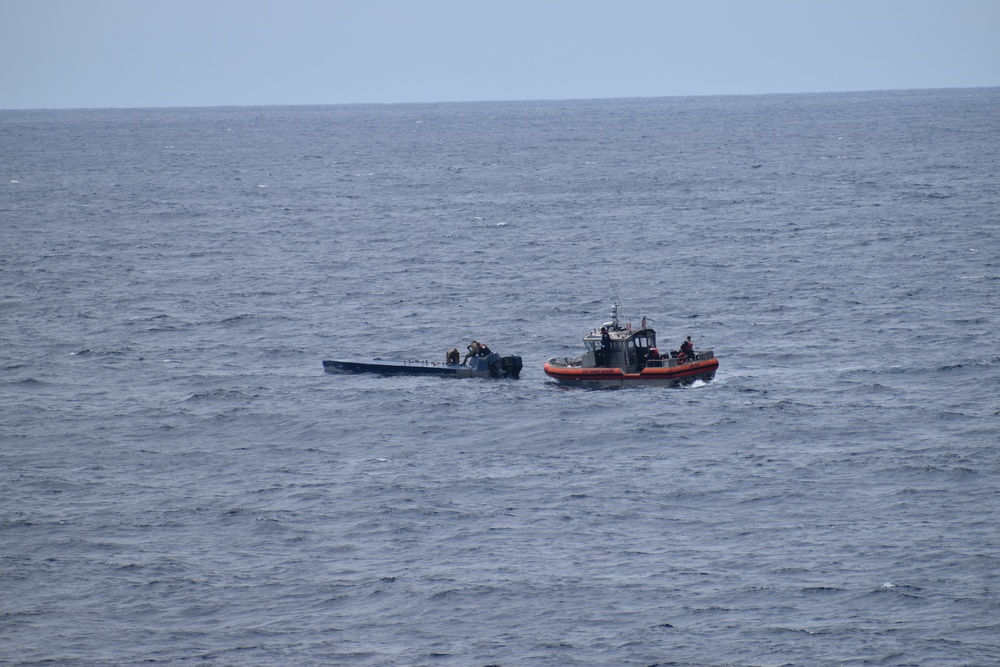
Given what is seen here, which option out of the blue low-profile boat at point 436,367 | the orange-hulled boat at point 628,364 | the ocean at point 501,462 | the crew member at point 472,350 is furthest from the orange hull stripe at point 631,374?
the crew member at point 472,350

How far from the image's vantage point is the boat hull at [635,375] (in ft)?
186

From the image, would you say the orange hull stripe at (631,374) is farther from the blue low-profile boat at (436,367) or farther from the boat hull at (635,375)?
the blue low-profile boat at (436,367)

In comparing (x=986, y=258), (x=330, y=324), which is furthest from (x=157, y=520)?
(x=986, y=258)

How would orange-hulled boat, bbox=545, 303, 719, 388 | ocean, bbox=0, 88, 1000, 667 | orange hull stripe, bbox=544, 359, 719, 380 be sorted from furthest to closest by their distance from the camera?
orange-hulled boat, bbox=545, 303, 719, 388, orange hull stripe, bbox=544, 359, 719, 380, ocean, bbox=0, 88, 1000, 667

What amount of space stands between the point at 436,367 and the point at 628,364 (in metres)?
8.40

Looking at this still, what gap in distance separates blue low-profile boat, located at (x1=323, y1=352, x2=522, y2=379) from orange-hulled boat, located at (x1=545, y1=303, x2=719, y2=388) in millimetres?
2419

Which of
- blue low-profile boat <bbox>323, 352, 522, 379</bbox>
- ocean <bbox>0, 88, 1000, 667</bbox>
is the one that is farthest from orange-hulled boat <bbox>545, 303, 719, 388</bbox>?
blue low-profile boat <bbox>323, 352, 522, 379</bbox>

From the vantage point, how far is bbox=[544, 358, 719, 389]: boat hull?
5672cm

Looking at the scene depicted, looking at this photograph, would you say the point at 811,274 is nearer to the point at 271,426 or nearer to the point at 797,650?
the point at 271,426

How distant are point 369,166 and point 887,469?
153 metres

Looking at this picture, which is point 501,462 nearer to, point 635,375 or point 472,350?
point 635,375

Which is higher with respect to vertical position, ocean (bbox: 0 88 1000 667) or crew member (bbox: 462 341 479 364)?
crew member (bbox: 462 341 479 364)

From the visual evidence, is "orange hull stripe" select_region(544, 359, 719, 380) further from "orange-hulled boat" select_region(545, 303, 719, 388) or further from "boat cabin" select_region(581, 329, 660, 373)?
"boat cabin" select_region(581, 329, 660, 373)

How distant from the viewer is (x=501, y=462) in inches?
1858
